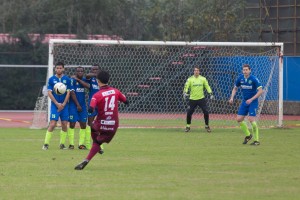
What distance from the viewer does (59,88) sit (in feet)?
62.1

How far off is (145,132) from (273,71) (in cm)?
583

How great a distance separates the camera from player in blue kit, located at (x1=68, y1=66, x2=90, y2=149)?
19.4 metres

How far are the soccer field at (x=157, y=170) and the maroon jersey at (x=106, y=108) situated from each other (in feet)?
2.59

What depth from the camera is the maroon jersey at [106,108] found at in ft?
48.4

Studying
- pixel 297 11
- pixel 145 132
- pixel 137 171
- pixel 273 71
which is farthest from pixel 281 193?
pixel 297 11

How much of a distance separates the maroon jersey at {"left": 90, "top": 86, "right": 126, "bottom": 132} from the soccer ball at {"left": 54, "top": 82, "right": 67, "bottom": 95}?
4226mm

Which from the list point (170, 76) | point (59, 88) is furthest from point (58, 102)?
point (170, 76)

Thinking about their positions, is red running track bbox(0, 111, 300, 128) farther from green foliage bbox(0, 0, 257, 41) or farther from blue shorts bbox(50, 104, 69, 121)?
blue shorts bbox(50, 104, 69, 121)

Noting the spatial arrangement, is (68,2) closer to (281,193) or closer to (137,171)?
(137,171)

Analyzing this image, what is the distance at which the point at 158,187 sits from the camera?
40.1 ft

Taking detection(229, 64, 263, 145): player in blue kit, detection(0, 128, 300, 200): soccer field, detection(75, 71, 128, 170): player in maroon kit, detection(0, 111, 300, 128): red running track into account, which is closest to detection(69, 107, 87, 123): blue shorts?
detection(0, 128, 300, 200): soccer field

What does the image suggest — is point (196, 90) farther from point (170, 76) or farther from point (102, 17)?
point (102, 17)

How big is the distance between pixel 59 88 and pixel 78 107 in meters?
0.82

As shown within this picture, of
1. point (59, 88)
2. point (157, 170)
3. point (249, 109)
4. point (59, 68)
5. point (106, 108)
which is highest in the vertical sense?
point (59, 68)
